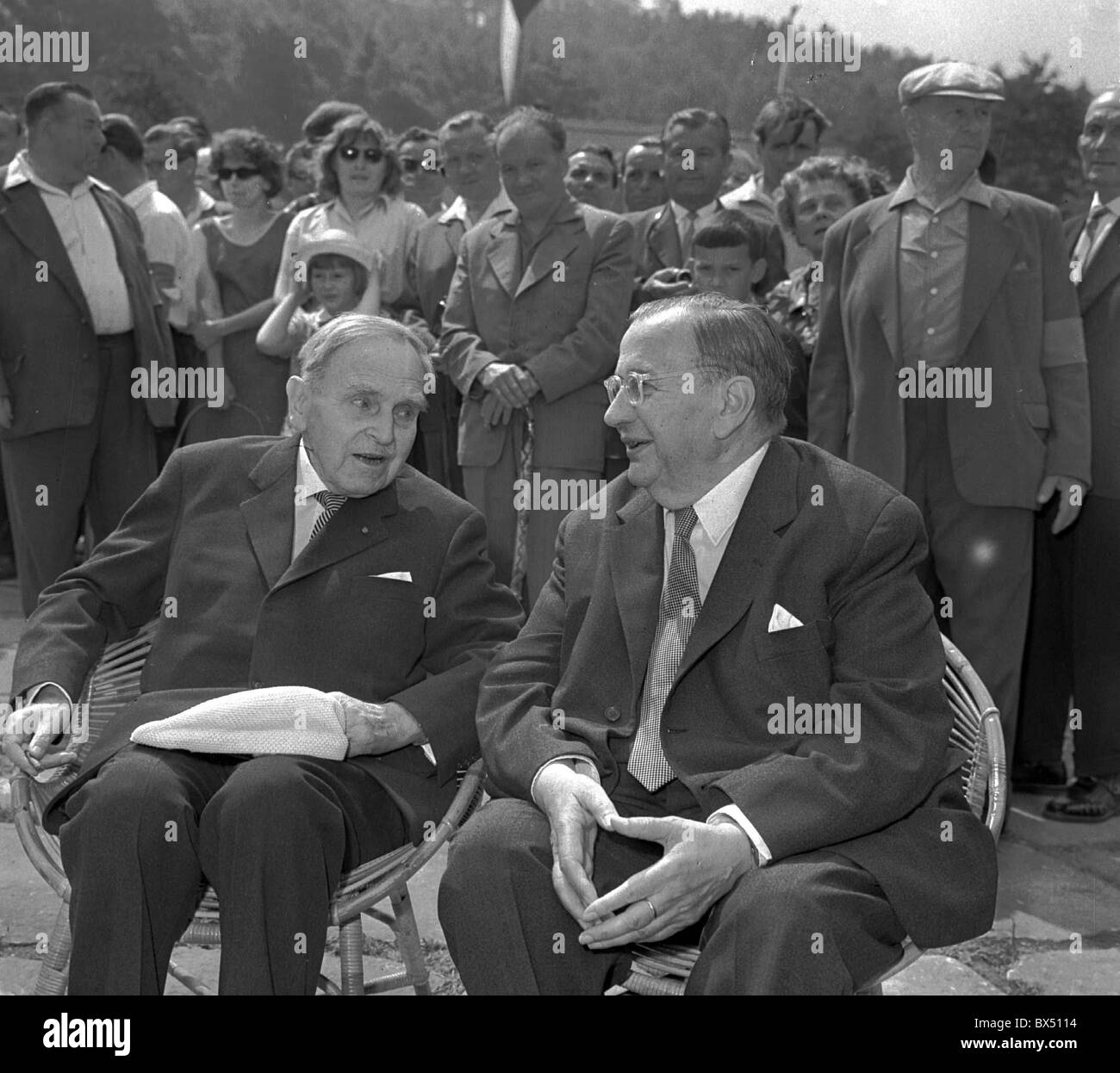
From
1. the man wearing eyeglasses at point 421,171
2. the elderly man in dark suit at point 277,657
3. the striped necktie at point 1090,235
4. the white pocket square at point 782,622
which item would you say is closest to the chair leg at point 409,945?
the elderly man in dark suit at point 277,657

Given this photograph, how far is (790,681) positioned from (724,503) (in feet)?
1.17

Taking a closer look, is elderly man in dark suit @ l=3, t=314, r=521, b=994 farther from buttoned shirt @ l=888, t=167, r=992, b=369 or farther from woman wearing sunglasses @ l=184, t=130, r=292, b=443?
woman wearing sunglasses @ l=184, t=130, r=292, b=443

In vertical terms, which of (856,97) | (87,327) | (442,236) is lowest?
(87,327)

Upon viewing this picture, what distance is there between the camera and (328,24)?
23.1 ft

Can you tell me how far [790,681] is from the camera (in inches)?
Answer: 101

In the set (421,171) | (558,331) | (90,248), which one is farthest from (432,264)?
(421,171)

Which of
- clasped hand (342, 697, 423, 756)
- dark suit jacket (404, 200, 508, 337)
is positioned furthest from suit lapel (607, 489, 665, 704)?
dark suit jacket (404, 200, 508, 337)

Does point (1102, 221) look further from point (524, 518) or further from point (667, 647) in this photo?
point (667, 647)

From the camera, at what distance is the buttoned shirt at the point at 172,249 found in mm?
6480

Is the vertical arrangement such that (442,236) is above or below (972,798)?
above

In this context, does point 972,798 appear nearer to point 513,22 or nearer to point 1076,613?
point 1076,613

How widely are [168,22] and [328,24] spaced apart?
909 mm
